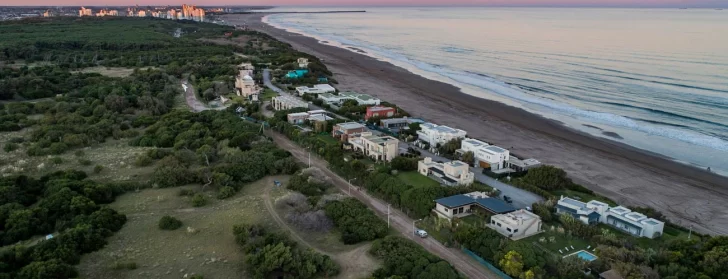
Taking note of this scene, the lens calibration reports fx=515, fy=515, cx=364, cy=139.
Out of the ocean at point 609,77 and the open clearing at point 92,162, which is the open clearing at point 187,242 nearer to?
the open clearing at point 92,162

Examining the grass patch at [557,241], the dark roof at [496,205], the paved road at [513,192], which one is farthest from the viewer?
the paved road at [513,192]

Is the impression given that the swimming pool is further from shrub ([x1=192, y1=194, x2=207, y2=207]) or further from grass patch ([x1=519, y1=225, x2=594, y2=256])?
shrub ([x1=192, y1=194, x2=207, y2=207])

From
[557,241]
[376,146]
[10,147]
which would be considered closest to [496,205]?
[557,241]

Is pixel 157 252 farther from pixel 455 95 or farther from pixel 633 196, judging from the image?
pixel 455 95

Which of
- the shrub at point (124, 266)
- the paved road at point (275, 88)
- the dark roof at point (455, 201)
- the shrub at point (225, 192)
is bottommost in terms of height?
the shrub at point (124, 266)

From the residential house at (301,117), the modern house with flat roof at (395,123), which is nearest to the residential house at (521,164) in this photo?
the modern house with flat roof at (395,123)

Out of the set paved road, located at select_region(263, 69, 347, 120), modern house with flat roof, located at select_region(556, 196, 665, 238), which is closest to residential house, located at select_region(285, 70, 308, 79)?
paved road, located at select_region(263, 69, 347, 120)
